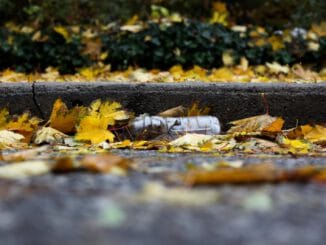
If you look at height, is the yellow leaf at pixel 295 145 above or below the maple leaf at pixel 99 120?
below

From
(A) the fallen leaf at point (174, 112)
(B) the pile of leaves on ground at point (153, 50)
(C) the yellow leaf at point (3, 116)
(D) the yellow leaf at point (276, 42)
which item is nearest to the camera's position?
(C) the yellow leaf at point (3, 116)

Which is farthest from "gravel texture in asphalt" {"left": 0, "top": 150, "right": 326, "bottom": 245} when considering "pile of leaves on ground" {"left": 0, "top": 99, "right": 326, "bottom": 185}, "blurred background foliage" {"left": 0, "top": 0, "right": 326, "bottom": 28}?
"blurred background foliage" {"left": 0, "top": 0, "right": 326, "bottom": 28}

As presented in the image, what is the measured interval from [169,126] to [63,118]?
0.49m

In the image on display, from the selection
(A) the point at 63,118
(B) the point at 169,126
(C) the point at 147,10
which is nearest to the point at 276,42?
(C) the point at 147,10

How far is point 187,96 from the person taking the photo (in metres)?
3.22

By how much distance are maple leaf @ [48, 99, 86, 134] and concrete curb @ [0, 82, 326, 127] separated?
0.18m

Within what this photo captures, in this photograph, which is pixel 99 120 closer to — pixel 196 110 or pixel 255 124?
pixel 196 110

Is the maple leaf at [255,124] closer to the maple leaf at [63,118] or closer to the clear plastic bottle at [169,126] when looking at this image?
the clear plastic bottle at [169,126]

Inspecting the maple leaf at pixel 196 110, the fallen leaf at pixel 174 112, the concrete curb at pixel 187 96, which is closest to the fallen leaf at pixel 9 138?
the concrete curb at pixel 187 96

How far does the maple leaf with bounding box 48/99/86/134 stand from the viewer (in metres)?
2.98

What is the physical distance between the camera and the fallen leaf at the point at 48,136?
278cm

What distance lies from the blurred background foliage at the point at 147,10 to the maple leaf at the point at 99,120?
2.39 m

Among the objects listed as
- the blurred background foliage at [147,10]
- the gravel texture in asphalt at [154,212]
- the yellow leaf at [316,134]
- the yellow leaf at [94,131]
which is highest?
the blurred background foliage at [147,10]

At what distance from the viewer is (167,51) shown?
4.95 metres
